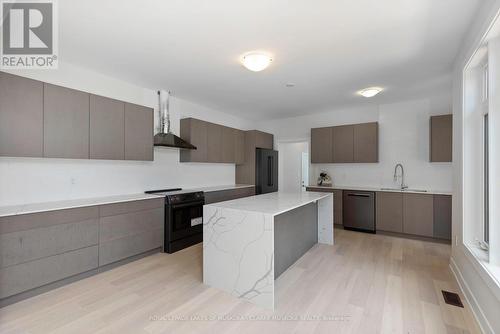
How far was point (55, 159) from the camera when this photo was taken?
2828 millimetres

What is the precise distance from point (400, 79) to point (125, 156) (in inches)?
160

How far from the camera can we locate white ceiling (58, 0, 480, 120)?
188 cm

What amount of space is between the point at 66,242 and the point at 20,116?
4.41 feet

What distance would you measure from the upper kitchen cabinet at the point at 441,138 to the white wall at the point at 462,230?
144 centimetres

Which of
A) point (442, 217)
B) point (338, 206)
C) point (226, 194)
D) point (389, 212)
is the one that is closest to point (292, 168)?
point (338, 206)

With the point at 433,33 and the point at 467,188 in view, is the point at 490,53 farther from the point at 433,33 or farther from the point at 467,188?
the point at 467,188

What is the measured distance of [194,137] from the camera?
433 centimetres

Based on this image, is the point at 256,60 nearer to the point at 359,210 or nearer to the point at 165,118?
the point at 165,118

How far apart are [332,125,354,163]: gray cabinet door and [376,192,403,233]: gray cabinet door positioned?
97 cm

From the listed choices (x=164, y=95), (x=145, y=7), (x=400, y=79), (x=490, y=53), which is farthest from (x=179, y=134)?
(x=490, y=53)

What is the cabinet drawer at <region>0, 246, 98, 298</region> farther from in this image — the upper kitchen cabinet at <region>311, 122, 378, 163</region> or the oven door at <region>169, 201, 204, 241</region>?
the upper kitchen cabinet at <region>311, 122, 378, 163</region>

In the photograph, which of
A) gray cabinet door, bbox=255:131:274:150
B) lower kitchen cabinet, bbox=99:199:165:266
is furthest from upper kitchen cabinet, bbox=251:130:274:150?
lower kitchen cabinet, bbox=99:199:165:266

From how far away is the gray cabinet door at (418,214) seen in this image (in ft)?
13.0

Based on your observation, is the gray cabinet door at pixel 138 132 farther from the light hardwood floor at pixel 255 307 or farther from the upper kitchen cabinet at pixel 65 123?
the light hardwood floor at pixel 255 307
